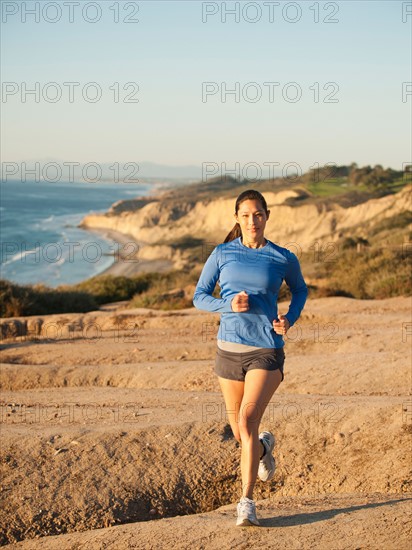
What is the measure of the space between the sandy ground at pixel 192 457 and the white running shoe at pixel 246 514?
5cm

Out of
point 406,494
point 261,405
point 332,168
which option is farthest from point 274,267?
point 332,168

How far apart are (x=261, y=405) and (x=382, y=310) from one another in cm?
1154

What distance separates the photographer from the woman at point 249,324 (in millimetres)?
5082

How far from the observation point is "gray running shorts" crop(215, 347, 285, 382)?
5078mm

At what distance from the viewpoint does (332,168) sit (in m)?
84.6

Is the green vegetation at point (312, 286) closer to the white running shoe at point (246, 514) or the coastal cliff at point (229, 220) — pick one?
the coastal cliff at point (229, 220)

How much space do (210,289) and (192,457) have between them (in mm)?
2410

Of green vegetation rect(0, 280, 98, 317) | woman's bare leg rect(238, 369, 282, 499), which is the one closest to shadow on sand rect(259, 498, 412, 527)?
woman's bare leg rect(238, 369, 282, 499)

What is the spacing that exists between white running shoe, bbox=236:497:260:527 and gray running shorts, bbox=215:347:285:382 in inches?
34.3

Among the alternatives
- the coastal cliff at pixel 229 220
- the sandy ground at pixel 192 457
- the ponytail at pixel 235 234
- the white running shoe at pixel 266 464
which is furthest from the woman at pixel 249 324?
the coastal cliff at pixel 229 220

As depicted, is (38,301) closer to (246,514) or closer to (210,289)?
(210,289)

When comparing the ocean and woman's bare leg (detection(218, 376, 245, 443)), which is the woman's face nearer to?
woman's bare leg (detection(218, 376, 245, 443))

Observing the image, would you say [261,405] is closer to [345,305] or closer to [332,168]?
[345,305]

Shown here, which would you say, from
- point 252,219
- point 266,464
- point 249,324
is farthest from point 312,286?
point 249,324
